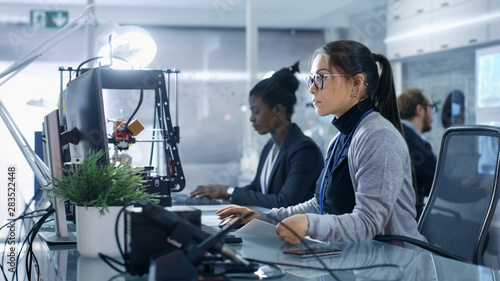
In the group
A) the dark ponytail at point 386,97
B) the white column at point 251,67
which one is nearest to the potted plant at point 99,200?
the dark ponytail at point 386,97

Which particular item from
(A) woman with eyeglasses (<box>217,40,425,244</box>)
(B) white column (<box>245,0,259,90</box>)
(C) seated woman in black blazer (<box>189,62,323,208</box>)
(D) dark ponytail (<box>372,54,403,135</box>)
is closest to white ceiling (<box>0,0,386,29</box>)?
(B) white column (<box>245,0,259,90</box>)

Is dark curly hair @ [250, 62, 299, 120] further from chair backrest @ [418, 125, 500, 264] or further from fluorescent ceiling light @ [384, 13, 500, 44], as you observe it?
fluorescent ceiling light @ [384, 13, 500, 44]

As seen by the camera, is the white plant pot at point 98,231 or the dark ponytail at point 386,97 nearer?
the white plant pot at point 98,231

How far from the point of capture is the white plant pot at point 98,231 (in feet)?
4.01

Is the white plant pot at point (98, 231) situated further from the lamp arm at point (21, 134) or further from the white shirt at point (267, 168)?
the white shirt at point (267, 168)

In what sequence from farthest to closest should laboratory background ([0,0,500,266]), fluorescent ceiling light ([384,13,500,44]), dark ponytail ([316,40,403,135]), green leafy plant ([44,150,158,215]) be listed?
laboratory background ([0,0,500,266])
fluorescent ceiling light ([384,13,500,44])
dark ponytail ([316,40,403,135])
green leafy plant ([44,150,158,215])

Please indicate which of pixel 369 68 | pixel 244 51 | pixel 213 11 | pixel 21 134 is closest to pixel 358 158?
pixel 369 68

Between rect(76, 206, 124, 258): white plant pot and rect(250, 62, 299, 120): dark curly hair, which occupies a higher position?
rect(250, 62, 299, 120): dark curly hair

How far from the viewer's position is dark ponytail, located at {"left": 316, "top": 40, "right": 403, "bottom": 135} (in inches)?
67.8

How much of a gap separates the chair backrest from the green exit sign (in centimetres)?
429

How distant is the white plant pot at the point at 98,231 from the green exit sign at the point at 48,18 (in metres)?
4.56

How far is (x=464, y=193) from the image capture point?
76.5 inches

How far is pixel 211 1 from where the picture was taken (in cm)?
607

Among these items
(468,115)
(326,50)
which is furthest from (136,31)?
(468,115)
